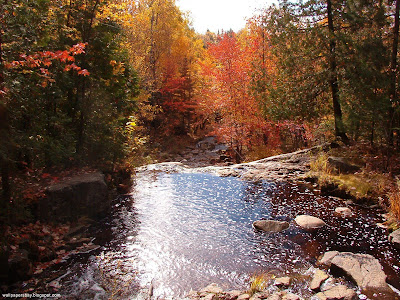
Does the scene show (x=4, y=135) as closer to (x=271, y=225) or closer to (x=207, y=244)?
(x=207, y=244)

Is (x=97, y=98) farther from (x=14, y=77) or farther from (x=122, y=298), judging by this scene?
(x=122, y=298)

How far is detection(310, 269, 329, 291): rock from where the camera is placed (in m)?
4.58

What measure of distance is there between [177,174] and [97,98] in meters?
5.89

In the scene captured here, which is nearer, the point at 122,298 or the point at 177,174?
the point at 122,298

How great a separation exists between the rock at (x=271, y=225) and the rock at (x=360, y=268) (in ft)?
5.15

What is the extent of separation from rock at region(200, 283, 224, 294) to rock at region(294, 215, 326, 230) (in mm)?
3327

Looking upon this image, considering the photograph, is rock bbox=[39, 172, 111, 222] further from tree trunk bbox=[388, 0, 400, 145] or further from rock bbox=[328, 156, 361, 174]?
tree trunk bbox=[388, 0, 400, 145]

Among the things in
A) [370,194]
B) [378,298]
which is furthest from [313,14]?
[378,298]

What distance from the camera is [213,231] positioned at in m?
7.06

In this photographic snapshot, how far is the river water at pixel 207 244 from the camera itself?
4965mm

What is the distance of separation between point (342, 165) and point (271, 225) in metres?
5.53

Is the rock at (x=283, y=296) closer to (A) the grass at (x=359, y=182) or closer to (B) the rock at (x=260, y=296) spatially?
(B) the rock at (x=260, y=296)

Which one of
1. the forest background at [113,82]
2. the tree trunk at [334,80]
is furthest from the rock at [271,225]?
the tree trunk at [334,80]

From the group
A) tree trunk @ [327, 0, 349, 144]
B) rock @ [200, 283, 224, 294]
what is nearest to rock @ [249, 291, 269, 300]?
rock @ [200, 283, 224, 294]
